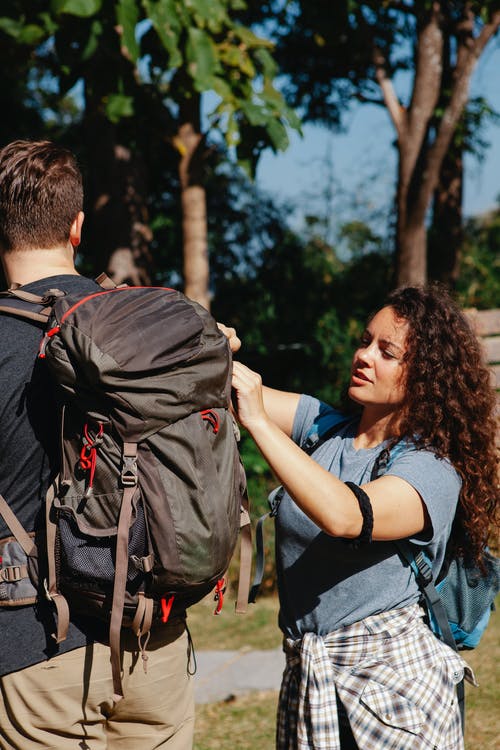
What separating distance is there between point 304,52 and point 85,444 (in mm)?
6231

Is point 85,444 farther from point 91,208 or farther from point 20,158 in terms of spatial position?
point 91,208

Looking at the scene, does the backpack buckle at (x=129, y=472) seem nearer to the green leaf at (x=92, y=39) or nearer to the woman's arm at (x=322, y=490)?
the woman's arm at (x=322, y=490)

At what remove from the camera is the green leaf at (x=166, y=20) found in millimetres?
3646

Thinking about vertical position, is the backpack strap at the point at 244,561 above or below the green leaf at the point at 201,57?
below

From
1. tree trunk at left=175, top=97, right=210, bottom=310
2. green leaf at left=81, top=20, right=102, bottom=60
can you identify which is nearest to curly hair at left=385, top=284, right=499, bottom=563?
green leaf at left=81, top=20, right=102, bottom=60

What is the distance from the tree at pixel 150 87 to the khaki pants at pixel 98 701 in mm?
2629

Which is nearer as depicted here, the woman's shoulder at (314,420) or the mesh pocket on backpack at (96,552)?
the mesh pocket on backpack at (96,552)

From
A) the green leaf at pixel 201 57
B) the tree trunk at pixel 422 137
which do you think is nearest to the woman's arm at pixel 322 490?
the green leaf at pixel 201 57

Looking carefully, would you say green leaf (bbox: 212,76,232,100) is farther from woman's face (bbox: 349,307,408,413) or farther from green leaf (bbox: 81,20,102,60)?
woman's face (bbox: 349,307,408,413)

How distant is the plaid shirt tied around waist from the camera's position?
2072 mm

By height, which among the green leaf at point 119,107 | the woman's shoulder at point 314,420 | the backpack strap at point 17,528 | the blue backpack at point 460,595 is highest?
the green leaf at point 119,107

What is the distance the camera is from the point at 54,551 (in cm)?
179

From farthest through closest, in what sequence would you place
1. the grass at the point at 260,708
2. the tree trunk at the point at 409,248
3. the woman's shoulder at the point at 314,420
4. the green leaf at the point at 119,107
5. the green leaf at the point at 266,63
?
1. the tree trunk at the point at 409,248
2. the green leaf at the point at 266,63
3. the green leaf at the point at 119,107
4. the grass at the point at 260,708
5. the woman's shoulder at the point at 314,420

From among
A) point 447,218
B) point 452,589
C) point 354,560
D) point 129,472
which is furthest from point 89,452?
point 447,218
